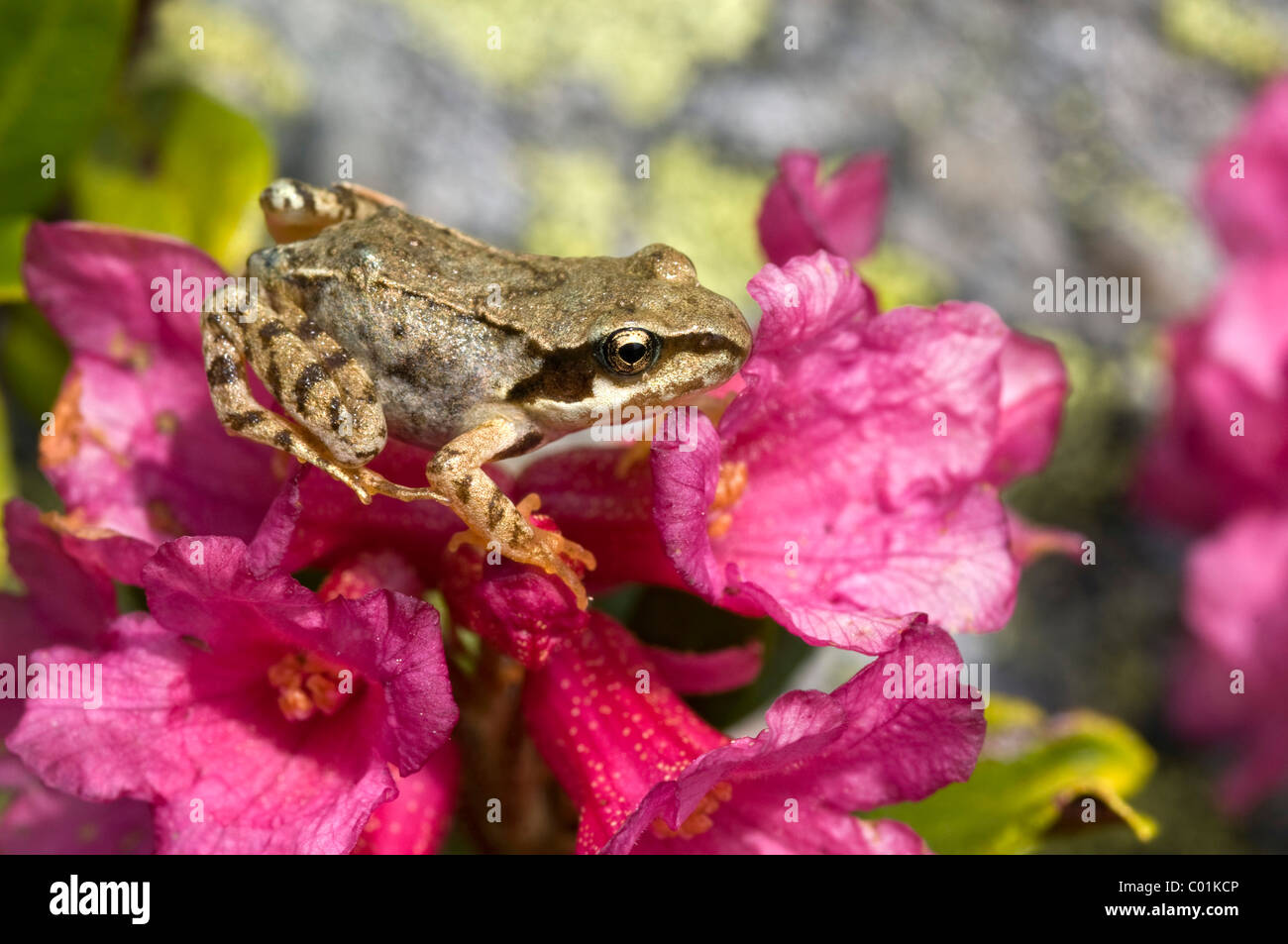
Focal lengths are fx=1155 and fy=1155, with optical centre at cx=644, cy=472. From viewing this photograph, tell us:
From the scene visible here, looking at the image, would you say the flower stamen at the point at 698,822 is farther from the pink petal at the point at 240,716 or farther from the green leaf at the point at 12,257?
the green leaf at the point at 12,257

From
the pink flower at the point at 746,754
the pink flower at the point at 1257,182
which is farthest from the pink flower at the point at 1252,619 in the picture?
Result: the pink flower at the point at 746,754

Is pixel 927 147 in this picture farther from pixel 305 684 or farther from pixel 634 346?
pixel 305 684

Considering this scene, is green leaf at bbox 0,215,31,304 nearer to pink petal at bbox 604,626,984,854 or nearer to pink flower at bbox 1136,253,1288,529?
pink petal at bbox 604,626,984,854

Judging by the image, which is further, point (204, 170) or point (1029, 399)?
point (204, 170)

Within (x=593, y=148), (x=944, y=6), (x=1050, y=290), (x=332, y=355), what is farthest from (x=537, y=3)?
(x=332, y=355)

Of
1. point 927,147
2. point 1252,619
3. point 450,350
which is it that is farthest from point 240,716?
point 927,147
